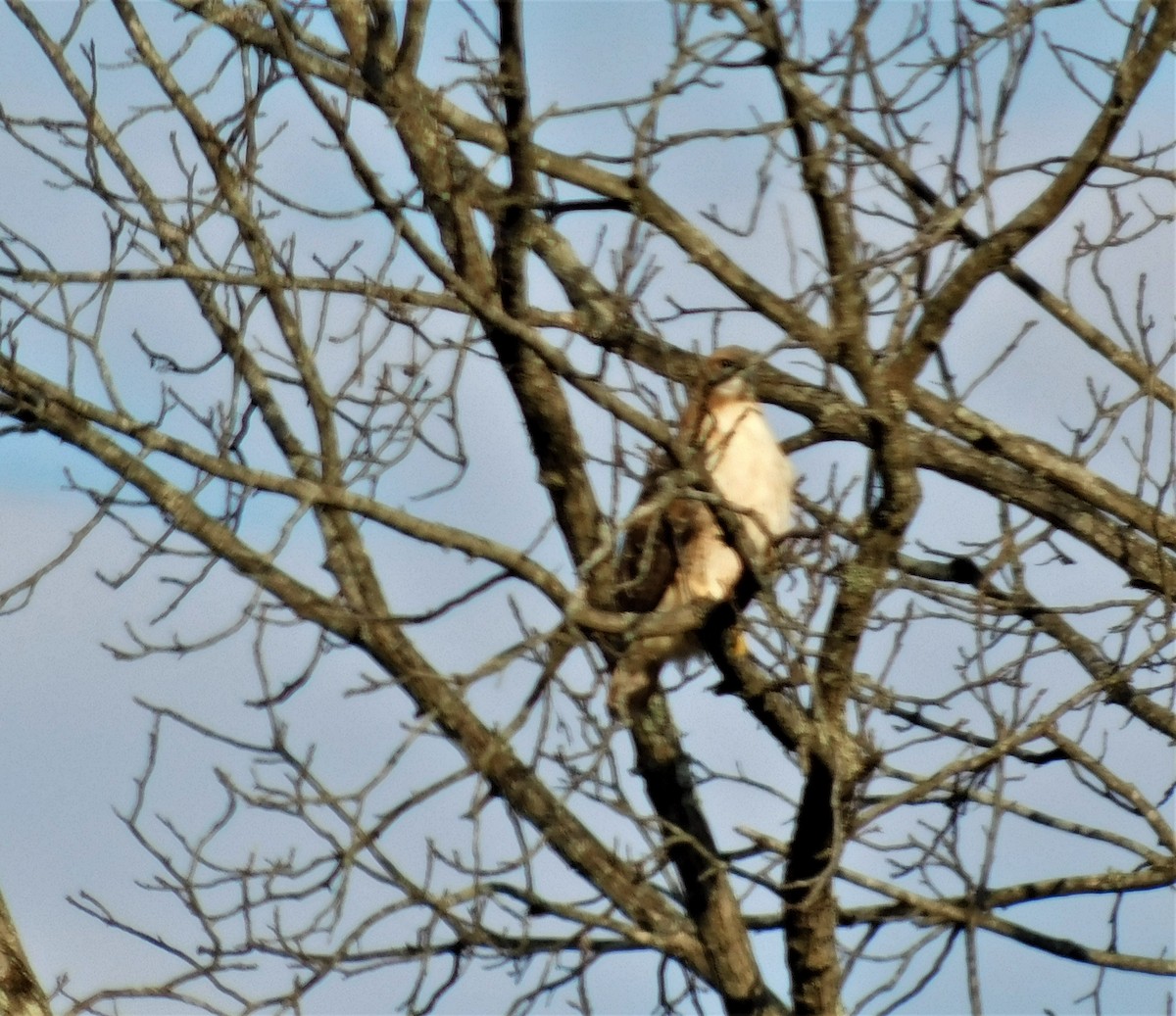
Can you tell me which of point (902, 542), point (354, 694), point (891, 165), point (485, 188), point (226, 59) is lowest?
point (354, 694)

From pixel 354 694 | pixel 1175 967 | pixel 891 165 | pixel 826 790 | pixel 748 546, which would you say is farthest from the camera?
pixel 891 165

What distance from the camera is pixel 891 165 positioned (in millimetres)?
5922

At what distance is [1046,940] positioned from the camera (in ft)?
18.1

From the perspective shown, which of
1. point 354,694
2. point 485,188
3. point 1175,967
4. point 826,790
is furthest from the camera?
point 1175,967

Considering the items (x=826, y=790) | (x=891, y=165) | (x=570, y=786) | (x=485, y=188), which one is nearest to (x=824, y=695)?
(x=826, y=790)

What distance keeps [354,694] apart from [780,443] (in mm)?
2308

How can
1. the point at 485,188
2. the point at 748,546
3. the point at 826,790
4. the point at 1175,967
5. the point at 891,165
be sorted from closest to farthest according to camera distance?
1. the point at 748,546
2. the point at 826,790
3. the point at 485,188
4. the point at 1175,967
5. the point at 891,165

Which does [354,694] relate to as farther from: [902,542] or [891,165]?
[891,165]

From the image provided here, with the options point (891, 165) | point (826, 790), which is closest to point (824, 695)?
point (826, 790)

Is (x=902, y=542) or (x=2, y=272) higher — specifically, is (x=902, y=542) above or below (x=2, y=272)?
below

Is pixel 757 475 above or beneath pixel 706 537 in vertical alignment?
above

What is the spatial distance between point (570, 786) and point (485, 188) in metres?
1.90

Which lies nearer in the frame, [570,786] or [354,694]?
[354,694]

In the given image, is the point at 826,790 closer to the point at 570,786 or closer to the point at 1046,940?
the point at 570,786
